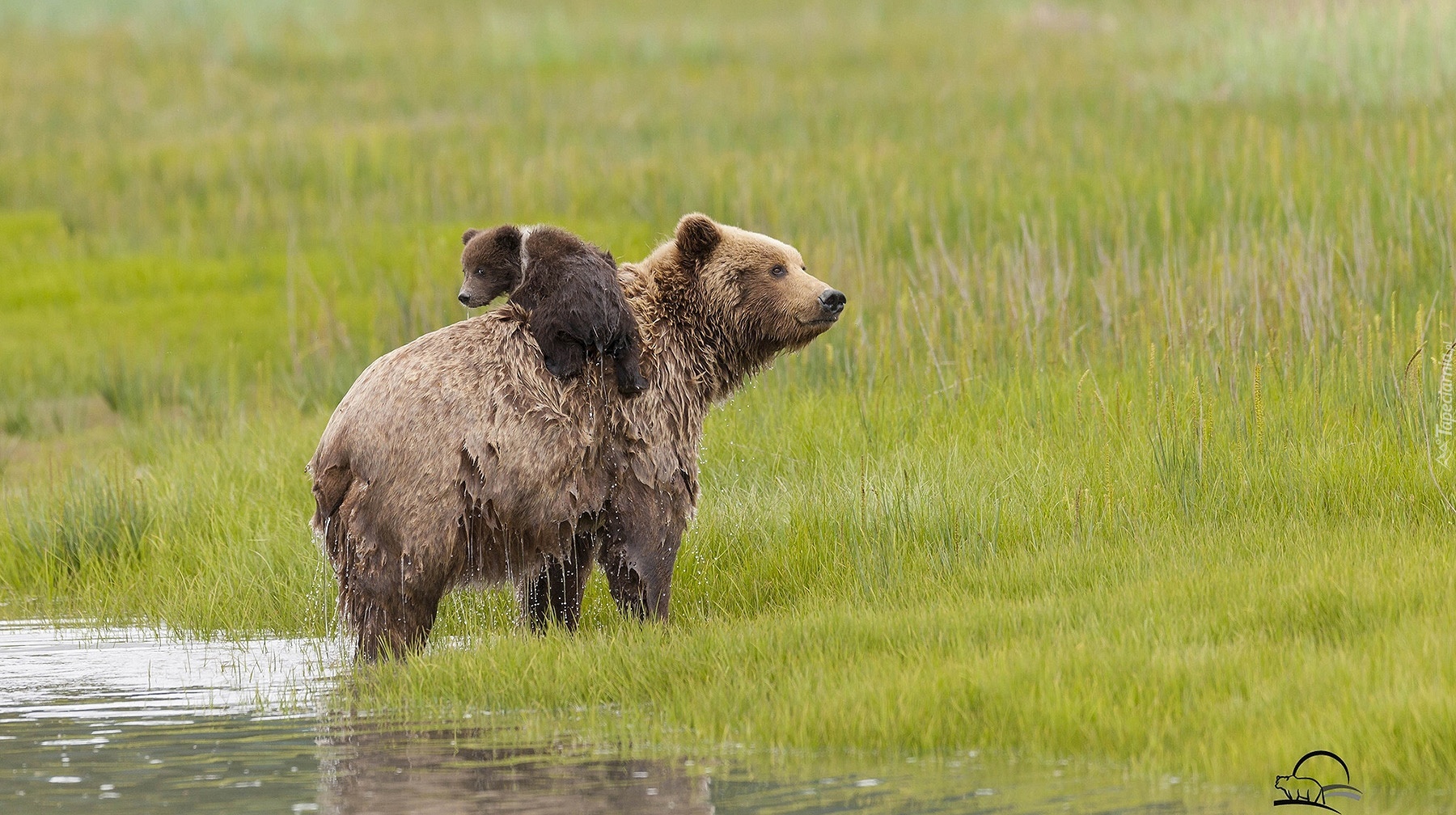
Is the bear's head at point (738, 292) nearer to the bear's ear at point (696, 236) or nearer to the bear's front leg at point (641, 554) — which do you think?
the bear's ear at point (696, 236)

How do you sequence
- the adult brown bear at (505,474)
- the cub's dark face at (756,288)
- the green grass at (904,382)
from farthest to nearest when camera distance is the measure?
1. the cub's dark face at (756,288)
2. the adult brown bear at (505,474)
3. the green grass at (904,382)

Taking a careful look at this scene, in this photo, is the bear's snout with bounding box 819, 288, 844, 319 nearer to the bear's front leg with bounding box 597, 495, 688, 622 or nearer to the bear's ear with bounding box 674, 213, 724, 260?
the bear's ear with bounding box 674, 213, 724, 260

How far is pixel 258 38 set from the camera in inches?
1225

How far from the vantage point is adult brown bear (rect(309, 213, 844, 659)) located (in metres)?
6.77

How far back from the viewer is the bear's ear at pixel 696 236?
789 centimetres

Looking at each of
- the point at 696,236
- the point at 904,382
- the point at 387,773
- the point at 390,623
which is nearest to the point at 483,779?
the point at 387,773

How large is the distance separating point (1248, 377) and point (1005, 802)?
5.11 meters

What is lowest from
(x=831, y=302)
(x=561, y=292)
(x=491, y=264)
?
(x=831, y=302)

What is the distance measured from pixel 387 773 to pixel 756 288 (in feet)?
10.3

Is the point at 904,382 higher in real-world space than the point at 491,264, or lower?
lower

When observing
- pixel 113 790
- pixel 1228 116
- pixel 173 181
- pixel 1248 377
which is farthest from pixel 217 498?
pixel 1228 116

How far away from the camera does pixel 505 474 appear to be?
688 cm
